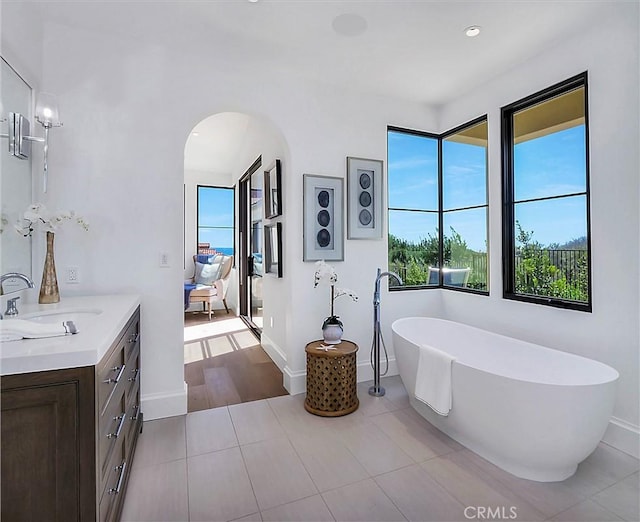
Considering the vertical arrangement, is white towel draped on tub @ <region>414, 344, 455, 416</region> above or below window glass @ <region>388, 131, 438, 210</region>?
below

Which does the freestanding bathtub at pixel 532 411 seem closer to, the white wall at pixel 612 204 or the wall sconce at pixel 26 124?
the white wall at pixel 612 204

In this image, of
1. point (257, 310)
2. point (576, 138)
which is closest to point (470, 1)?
point (576, 138)

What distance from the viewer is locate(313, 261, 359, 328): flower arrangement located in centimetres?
295

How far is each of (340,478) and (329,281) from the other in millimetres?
1456

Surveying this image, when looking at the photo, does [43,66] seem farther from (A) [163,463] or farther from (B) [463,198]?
(B) [463,198]

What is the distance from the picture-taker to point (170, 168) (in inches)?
105

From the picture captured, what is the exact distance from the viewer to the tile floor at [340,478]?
172cm

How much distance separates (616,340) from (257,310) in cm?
409

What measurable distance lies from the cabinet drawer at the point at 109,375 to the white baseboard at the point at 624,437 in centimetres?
298

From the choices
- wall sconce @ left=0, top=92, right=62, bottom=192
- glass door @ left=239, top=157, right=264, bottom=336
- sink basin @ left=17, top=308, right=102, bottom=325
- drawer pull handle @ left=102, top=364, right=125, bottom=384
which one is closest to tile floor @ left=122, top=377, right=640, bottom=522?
drawer pull handle @ left=102, top=364, right=125, bottom=384

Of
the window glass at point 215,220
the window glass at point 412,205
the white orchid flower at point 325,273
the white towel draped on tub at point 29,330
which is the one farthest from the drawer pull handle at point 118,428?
the window glass at point 215,220

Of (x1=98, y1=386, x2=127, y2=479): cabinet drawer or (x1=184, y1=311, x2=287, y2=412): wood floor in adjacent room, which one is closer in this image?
(x1=98, y1=386, x2=127, y2=479): cabinet drawer

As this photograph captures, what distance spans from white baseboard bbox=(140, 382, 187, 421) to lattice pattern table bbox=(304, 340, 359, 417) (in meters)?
0.98

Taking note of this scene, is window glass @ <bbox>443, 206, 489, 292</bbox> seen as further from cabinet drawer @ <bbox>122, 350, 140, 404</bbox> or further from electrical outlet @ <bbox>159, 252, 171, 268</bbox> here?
cabinet drawer @ <bbox>122, 350, 140, 404</bbox>
